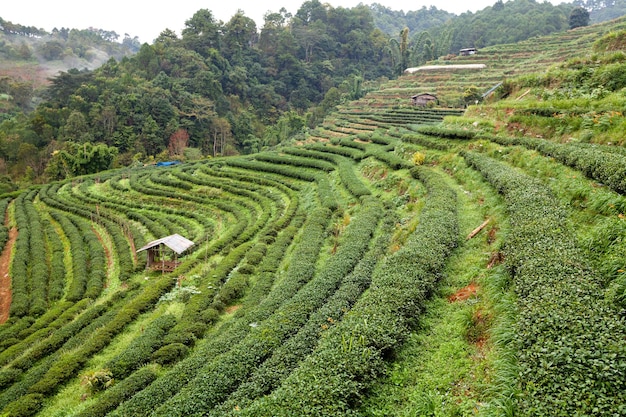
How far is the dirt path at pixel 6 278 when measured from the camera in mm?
20469

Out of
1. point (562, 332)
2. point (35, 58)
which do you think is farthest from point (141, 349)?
point (35, 58)

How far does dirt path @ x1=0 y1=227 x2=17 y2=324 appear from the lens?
2047 centimetres

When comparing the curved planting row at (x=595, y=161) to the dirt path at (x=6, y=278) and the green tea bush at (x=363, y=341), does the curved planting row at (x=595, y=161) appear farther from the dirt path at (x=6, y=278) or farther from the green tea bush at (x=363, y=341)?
the dirt path at (x=6, y=278)

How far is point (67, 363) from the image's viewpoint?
13406 mm

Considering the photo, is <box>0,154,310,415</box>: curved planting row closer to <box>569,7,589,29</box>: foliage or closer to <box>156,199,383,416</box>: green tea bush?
<box>156,199,383,416</box>: green tea bush

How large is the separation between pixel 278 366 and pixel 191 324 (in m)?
6.74

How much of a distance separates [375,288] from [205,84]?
7777 cm

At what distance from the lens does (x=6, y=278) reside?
2458 cm

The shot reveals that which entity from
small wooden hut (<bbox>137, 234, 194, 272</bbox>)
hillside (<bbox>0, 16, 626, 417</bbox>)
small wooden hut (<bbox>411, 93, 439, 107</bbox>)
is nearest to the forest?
small wooden hut (<bbox>411, 93, 439, 107</bbox>)

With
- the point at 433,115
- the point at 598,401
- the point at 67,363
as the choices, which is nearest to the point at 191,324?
the point at 67,363

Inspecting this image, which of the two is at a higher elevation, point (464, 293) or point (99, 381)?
point (464, 293)

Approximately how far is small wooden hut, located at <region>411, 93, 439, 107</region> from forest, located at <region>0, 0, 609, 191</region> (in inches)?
180

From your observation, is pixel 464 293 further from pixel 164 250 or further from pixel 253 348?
pixel 164 250

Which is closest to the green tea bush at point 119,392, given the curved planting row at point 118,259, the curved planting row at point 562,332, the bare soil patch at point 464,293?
the curved planting row at point 118,259
